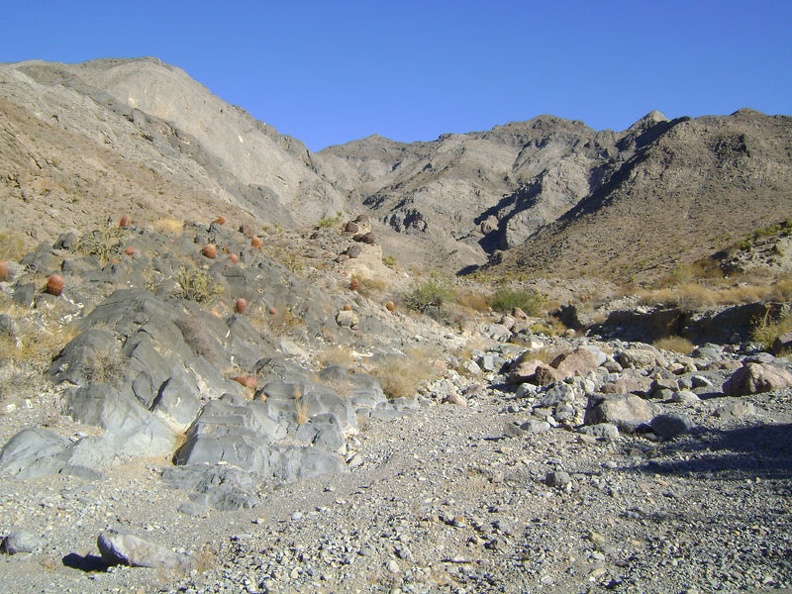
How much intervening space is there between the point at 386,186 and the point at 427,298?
7385 centimetres

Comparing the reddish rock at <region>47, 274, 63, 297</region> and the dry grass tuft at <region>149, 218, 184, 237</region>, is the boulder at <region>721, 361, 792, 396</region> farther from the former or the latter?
the dry grass tuft at <region>149, 218, 184, 237</region>

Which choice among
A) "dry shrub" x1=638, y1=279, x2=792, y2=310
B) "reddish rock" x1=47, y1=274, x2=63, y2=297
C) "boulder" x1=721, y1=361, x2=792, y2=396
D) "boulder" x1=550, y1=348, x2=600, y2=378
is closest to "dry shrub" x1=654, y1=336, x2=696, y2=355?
"dry shrub" x1=638, y1=279, x2=792, y2=310

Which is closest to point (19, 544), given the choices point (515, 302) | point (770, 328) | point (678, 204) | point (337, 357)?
point (337, 357)

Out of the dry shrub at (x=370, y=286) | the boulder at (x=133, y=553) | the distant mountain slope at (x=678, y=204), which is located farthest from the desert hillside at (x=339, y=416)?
the distant mountain slope at (x=678, y=204)

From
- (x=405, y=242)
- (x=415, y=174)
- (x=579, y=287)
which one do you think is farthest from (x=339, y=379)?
(x=415, y=174)

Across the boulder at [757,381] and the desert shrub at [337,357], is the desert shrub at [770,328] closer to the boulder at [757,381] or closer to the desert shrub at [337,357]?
the boulder at [757,381]

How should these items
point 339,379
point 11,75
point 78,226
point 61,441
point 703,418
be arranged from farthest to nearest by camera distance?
point 11,75
point 78,226
point 339,379
point 703,418
point 61,441

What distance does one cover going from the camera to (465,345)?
17.7 meters

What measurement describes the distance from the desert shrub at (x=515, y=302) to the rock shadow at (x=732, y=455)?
15.5 m

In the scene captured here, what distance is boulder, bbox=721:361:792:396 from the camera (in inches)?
422

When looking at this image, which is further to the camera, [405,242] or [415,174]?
[415,174]

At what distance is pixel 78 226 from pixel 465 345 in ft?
31.9

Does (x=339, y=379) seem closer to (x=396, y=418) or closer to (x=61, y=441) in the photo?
(x=396, y=418)

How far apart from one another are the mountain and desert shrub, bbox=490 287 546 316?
975 centimetres
